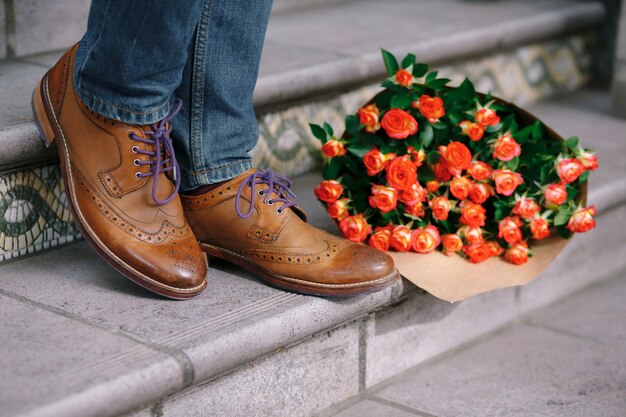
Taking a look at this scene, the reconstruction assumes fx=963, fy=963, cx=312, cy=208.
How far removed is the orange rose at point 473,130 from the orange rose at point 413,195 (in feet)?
0.45

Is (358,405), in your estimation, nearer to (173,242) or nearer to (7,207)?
(173,242)

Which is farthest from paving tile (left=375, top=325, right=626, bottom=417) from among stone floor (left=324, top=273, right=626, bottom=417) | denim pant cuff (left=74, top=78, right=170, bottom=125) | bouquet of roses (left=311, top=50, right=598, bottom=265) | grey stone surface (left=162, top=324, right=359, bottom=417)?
denim pant cuff (left=74, top=78, right=170, bottom=125)

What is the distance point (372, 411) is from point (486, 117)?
1.84ft

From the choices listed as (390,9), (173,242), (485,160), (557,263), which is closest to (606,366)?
(557,263)

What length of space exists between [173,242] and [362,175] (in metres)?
0.44

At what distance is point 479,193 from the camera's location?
5.66 ft

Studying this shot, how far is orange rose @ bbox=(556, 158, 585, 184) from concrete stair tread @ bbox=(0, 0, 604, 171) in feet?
1.81

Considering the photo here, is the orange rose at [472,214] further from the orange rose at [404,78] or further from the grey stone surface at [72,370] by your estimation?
the grey stone surface at [72,370]

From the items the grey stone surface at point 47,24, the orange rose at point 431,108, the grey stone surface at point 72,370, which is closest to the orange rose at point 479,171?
the orange rose at point 431,108

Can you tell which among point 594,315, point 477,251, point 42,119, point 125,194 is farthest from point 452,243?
point 42,119

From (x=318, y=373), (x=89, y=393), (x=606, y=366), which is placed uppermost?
(x=89, y=393)

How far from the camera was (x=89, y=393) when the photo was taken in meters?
1.19

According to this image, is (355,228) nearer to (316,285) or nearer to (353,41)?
(316,285)

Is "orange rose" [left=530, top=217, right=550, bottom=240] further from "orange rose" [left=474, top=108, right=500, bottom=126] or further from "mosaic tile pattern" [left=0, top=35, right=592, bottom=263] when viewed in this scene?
"mosaic tile pattern" [left=0, top=35, right=592, bottom=263]
